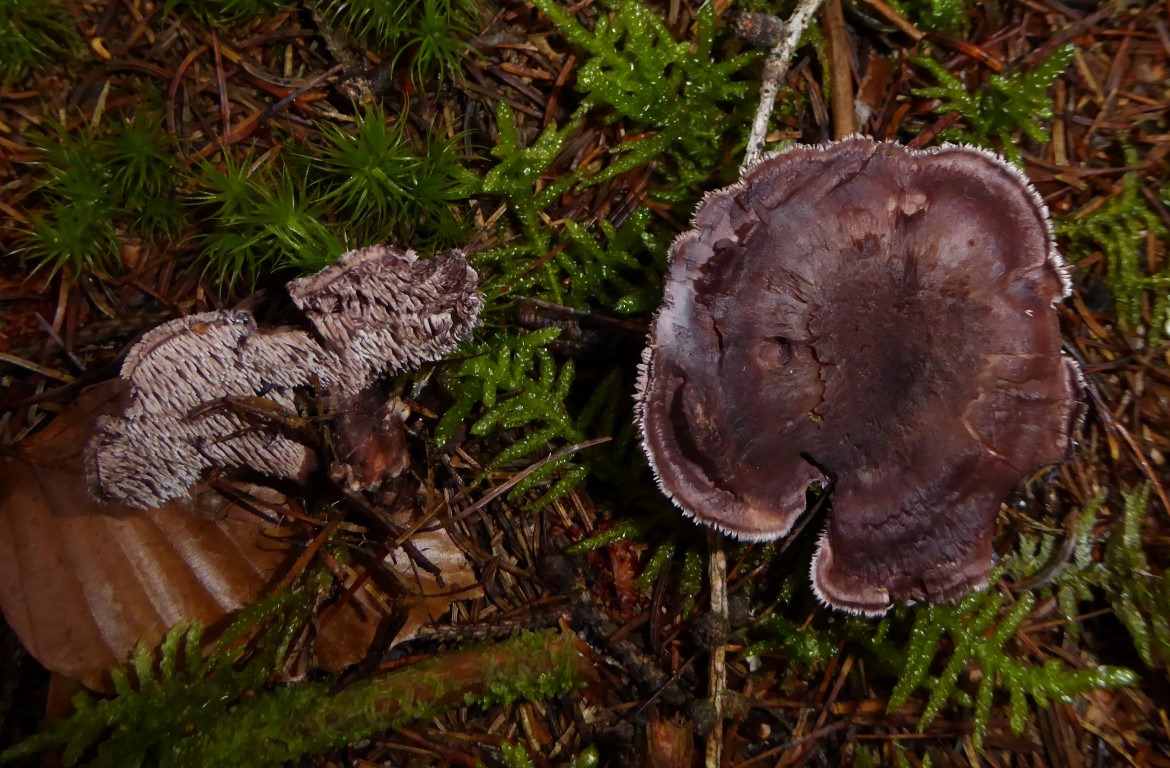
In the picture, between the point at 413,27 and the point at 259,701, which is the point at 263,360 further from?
the point at 413,27

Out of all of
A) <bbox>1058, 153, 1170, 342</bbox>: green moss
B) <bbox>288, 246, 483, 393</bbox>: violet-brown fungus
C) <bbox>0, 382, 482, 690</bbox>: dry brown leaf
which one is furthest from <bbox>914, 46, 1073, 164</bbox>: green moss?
<bbox>0, 382, 482, 690</bbox>: dry brown leaf

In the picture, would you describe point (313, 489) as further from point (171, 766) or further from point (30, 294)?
point (30, 294)

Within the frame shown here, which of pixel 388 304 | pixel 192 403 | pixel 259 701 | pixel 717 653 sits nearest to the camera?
pixel 388 304

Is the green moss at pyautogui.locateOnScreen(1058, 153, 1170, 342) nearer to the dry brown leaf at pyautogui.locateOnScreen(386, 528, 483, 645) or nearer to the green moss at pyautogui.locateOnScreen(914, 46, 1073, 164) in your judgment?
the green moss at pyautogui.locateOnScreen(914, 46, 1073, 164)

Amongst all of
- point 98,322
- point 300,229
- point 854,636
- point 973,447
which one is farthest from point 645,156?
point 98,322

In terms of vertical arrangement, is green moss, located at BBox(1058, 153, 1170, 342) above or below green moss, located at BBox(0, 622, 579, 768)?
above

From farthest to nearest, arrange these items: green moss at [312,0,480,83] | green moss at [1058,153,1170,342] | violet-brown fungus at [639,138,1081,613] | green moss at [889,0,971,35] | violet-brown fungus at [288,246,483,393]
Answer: green moss at [889,0,971,35] → green moss at [1058,153,1170,342] → green moss at [312,0,480,83] → violet-brown fungus at [639,138,1081,613] → violet-brown fungus at [288,246,483,393]

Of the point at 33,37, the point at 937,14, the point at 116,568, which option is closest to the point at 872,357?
the point at 937,14
